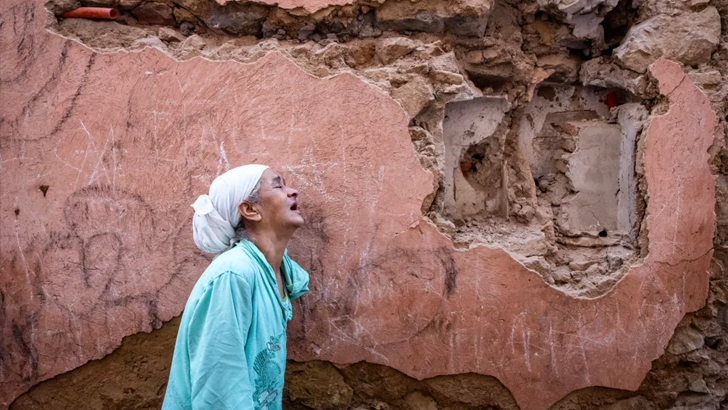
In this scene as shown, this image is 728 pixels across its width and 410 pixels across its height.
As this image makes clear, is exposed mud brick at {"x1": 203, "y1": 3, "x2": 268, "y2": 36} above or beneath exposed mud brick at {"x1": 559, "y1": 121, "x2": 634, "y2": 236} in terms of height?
above

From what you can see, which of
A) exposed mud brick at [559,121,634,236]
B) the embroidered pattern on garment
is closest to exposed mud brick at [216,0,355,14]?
exposed mud brick at [559,121,634,236]

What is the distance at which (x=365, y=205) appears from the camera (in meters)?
2.59

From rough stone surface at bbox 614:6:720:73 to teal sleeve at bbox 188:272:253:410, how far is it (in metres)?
2.17

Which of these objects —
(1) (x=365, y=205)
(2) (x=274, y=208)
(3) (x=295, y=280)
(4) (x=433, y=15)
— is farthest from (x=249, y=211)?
(4) (x=433, y=15)

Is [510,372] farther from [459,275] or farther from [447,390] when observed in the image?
[459,275]

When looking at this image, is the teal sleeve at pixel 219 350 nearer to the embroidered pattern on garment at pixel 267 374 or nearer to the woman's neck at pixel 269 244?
the embroidered pattern on garment at pixel 267 374

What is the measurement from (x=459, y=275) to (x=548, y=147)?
0.94 m

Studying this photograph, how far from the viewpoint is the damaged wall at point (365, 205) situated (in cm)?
257

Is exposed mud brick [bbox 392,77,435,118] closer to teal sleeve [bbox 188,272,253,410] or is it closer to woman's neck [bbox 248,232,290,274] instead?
woman's neck [bbox 248,232,290,274]

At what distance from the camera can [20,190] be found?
2699mm

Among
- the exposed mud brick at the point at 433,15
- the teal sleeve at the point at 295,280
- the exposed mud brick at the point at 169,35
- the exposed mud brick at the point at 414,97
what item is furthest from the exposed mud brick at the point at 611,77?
the exposed mud brick at the point at 169,35

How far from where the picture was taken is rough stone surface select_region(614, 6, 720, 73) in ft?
8.50

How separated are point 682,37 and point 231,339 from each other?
Result: 242 cm

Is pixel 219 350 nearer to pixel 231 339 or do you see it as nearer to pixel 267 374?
pixel 231 339
